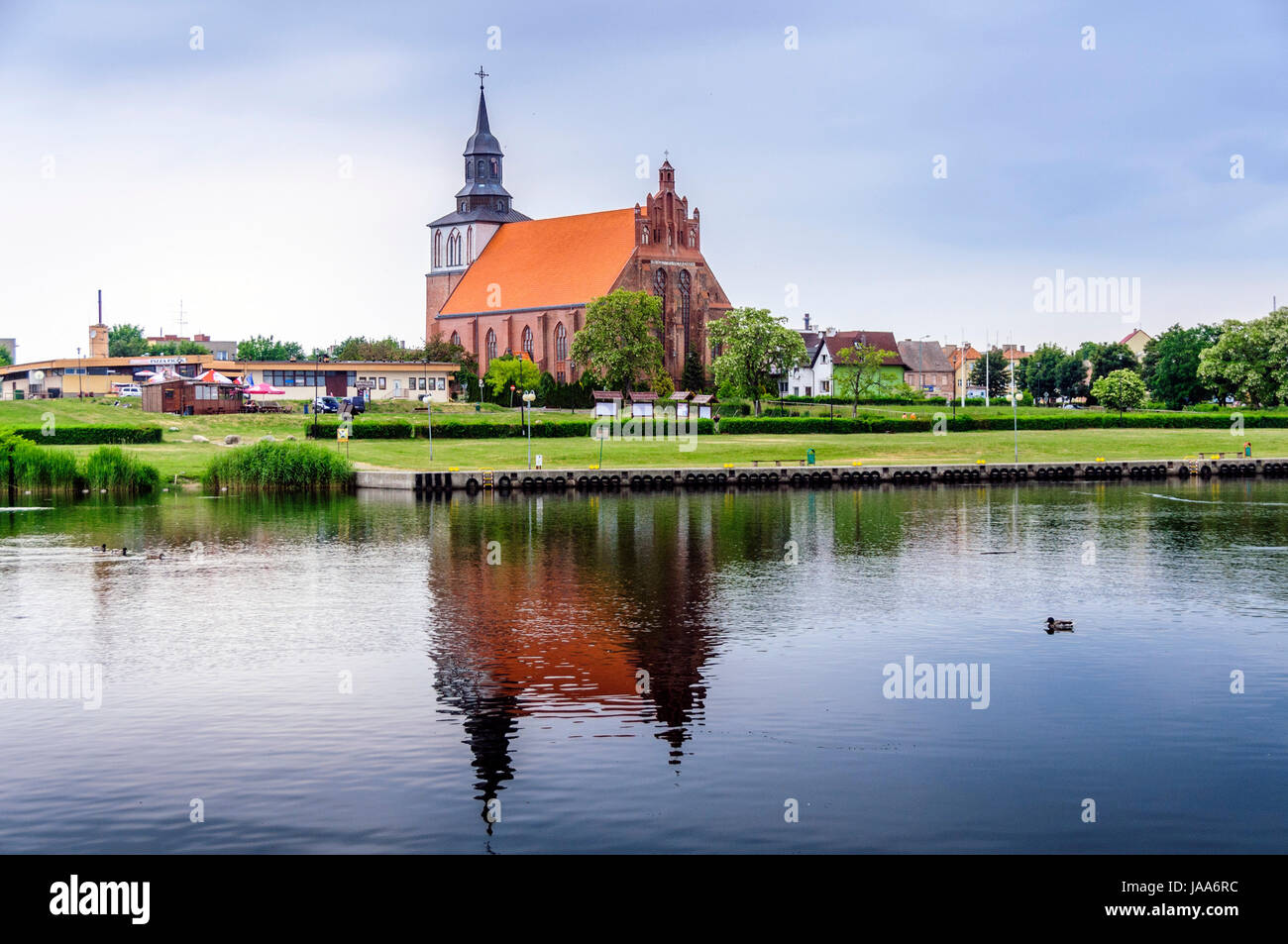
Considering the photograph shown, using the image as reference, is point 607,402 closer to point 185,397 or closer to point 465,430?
point 465,430

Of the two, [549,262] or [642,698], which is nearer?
[642,698]

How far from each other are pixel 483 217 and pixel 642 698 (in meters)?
148

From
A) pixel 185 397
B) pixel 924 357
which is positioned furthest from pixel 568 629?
pixel 924 357

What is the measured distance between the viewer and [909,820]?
19.5 m

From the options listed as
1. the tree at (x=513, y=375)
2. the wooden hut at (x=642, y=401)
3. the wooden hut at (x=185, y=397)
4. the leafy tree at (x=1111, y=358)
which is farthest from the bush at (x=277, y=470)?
the leafy tree at (x=1111, y=358)

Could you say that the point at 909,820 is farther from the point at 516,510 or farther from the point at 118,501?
the point at 118,501

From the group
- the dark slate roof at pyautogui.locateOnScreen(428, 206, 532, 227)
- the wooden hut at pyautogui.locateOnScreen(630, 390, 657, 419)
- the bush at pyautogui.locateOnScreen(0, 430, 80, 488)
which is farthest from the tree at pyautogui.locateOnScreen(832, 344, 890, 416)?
the bush at pyautogui.locateOnScreen(0, 430, 80, 488)

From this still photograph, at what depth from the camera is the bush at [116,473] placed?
2992 inches

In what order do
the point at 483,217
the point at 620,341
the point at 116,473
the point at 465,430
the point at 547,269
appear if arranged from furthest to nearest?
1. the point at 483,217
2. the point at 547,269
3. the point at 620,341
4. the point at 465,430
5. the point at 116,473

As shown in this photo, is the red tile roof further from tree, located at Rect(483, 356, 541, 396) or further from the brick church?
tree, located at Rect(483, 356, 541, 396)

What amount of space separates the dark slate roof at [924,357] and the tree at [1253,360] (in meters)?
50.9

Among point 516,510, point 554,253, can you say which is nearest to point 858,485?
point 516,510

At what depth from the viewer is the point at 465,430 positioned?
101 meters

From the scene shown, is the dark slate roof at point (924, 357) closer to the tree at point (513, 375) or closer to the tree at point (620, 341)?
the tree at point (620, 341)
